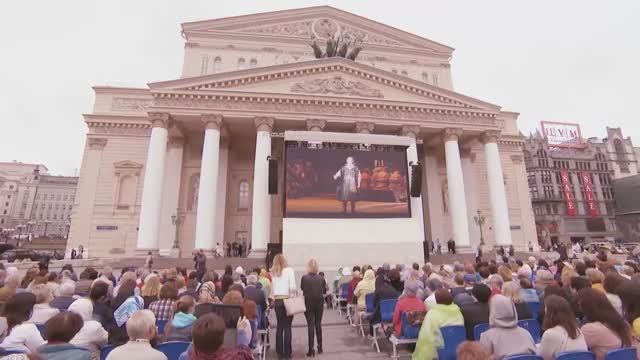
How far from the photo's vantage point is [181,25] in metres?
32.8

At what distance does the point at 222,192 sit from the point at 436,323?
73.9 feet

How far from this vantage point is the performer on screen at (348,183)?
Answer: 60.4 feet

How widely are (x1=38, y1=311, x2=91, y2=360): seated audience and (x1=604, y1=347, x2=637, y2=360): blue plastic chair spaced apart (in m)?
4.71

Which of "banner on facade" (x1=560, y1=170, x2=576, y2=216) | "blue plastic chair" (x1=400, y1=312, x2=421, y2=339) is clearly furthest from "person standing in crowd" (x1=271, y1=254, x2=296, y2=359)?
"banner on facade" (x1=560, y1=170, x2=576, y2=216)

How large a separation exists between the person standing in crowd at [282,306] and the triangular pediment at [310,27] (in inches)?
1196

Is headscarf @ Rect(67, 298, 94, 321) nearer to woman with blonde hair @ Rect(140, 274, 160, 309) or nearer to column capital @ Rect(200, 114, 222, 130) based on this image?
woman with blonde hair @ Rect(140, 274, 160, 309)

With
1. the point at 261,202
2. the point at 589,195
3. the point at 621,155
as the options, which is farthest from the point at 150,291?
the point at 621,155

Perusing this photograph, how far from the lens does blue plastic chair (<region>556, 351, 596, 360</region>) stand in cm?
306

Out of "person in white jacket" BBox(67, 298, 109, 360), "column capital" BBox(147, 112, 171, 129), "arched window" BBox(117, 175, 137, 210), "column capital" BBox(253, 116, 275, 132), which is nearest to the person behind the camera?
"person in white jacket" BBox(67, 298, 109, 360)

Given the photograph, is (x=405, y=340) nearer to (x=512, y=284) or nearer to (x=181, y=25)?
(x=512, y=284)

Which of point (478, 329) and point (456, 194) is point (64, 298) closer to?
point (478, 329)

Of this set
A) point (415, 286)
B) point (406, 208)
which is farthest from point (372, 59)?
point (415, 286)

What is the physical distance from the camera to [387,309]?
6613mm

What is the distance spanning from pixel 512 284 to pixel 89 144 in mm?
30751
